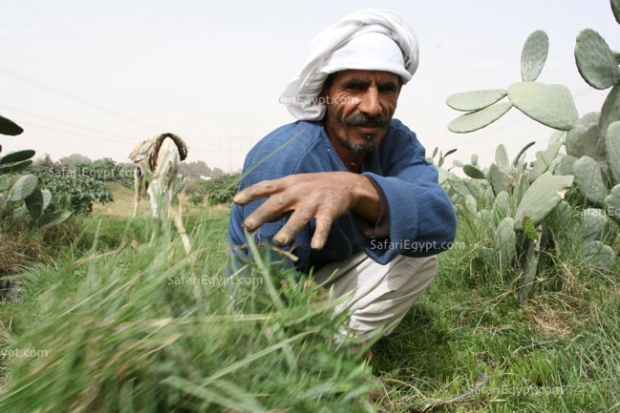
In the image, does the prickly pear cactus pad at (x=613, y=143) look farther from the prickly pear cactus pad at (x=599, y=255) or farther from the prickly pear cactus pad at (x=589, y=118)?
the prickly pear cactus pad at (x=589, y=118)

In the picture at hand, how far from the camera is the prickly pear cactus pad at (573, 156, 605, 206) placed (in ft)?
9.41

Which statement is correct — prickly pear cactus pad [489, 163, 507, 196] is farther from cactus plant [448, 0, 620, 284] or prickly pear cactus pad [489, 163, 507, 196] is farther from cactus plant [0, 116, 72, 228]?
cactus plant [0, 116, 72, 228]

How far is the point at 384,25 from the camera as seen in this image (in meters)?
2.29

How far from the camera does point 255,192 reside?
1313 millimetres

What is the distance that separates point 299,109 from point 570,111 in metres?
1.90

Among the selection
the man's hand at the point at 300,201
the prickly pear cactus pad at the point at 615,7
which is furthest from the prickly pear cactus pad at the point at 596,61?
the man's hand at the point at 300,201

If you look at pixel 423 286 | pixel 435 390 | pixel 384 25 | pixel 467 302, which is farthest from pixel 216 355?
pixel 467 302

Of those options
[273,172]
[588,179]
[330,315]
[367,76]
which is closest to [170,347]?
[330,315]

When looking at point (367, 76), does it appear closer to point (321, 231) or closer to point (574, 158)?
point (321, 231)

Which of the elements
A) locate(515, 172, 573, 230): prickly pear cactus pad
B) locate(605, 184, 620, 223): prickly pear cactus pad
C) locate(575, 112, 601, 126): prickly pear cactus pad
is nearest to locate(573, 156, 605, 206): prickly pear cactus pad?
locate(605, 184, 620, 223): prickly pear cactus pad

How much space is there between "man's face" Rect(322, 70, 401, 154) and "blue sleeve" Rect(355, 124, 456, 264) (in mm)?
201

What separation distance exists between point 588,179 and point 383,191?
5.72 ft

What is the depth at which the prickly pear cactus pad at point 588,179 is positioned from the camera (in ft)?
9.41

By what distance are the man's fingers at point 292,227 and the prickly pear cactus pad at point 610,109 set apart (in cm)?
251
